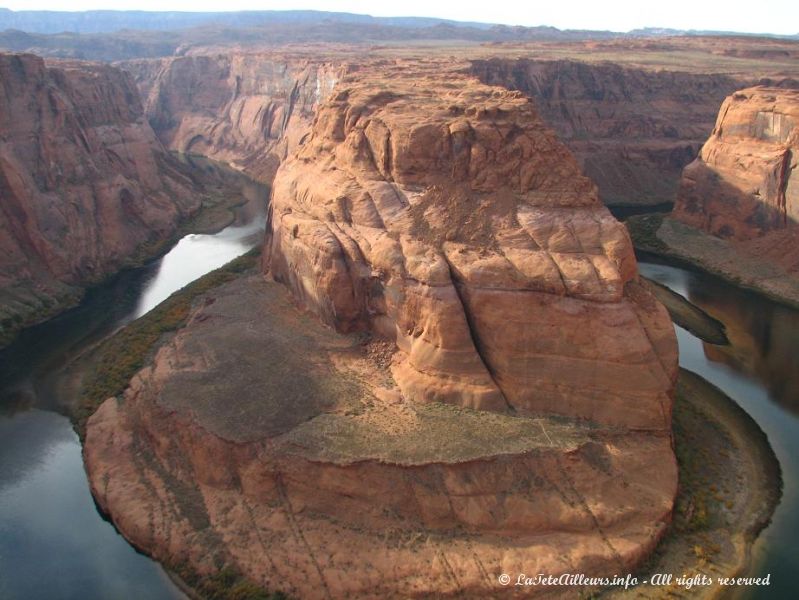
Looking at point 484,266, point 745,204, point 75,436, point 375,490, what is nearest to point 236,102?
point 745,204

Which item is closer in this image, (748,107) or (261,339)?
(261,339)

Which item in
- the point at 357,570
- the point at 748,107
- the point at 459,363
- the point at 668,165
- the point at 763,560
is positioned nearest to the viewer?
the point at 357,570

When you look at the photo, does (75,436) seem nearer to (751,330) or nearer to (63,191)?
(63,191)

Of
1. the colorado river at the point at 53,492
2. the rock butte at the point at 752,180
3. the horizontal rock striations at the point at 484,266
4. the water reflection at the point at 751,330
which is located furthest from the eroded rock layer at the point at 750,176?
the colorado river at the point at 53,492

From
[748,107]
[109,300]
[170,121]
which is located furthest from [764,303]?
[170,121]

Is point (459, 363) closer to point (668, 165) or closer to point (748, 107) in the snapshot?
point (748, 107)

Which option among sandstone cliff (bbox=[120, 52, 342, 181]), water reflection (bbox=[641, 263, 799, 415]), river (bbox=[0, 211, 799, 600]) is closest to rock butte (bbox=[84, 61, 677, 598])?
river (bbox=[0, 211, 799, 600])

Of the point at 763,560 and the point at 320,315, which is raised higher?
the point at 320,315
